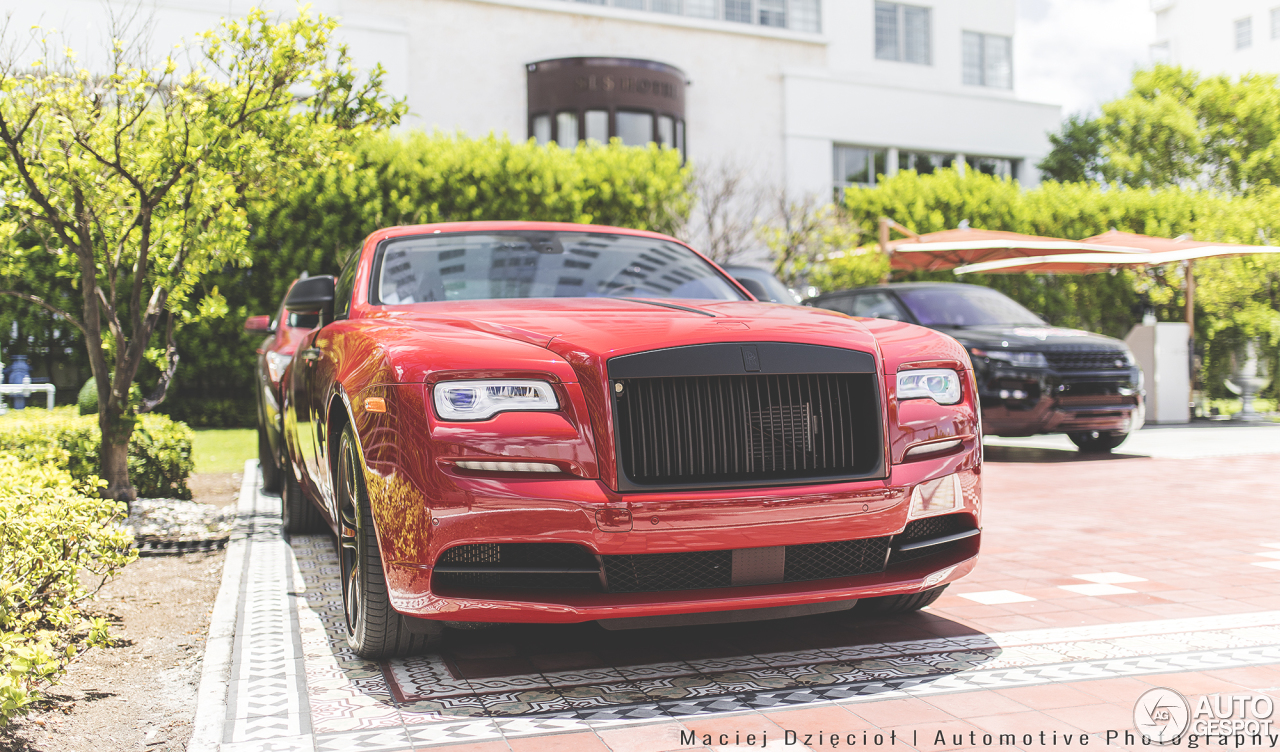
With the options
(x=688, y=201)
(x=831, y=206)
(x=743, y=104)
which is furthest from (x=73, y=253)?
(x=743, y=104)

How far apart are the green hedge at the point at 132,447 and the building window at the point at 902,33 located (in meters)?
24.0

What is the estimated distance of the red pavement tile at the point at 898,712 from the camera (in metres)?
2.93

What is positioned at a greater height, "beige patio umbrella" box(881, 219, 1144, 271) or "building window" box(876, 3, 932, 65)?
"building window" box(876, 3, 932, 65)

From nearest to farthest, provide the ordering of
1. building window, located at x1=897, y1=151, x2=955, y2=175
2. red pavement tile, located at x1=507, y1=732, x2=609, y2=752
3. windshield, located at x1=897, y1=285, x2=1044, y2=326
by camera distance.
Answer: red pavement tile, located at x1=507, y1=732, x2=609, y2=752, windshield, located at x1=897, y1=285, x2=1044, y2=326, building window, located at x1=897, y1=151, x2=955, y2=175

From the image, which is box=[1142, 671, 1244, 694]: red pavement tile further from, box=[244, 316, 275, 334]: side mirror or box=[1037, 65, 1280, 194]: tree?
box=[1037, 65, 1280, 194]: tree

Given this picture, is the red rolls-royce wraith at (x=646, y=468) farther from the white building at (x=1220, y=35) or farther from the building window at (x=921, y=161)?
the white building at (x=1220, y=35)

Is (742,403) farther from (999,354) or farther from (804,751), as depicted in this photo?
(999,354)

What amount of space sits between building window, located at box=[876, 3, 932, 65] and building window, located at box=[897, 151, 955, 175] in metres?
2.69

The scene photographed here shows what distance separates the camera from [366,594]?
3449mm

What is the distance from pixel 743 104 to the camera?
24.9 meters

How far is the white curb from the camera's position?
2.97m

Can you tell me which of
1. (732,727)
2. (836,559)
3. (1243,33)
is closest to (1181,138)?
(1243,33)

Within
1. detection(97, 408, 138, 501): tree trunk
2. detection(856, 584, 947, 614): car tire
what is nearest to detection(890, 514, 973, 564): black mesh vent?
detection(856, 584, 947, 614): car tire

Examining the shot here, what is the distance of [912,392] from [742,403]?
662 mm
